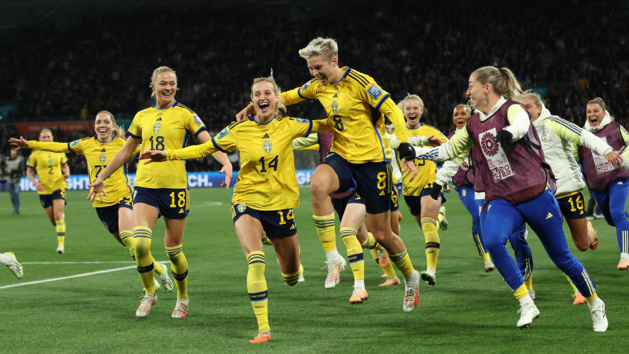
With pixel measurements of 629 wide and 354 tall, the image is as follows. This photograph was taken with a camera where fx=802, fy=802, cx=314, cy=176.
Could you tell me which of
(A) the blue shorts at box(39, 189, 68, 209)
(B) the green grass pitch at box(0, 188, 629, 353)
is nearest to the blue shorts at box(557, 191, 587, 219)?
(B) the green grass pitch at box(0, 188, 629, 353)

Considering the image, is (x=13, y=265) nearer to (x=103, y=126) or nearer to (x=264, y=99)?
(x=103, y=126)

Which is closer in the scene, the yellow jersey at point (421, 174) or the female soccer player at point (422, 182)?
the female soccer player at point (422, 182)

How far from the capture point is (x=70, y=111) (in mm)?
43719

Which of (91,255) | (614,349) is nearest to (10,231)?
(91,255)

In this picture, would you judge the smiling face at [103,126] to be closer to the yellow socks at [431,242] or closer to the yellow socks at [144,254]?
the yellow socks at [144,254]

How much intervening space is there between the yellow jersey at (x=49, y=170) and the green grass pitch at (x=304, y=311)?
3.55m

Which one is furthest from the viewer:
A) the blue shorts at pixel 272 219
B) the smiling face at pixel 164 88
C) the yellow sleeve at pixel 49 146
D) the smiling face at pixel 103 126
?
the smiling face at pixel 103 126

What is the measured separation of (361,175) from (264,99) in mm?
1417

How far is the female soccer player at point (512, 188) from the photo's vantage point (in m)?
6.38

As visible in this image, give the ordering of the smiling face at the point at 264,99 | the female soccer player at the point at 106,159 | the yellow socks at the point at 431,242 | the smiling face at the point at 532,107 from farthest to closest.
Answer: the female soccer player at the point at 106,159
the yellow socks at the point at 431,242
the smiling face at the point at 532,107
the smiling face at the point at 264,99

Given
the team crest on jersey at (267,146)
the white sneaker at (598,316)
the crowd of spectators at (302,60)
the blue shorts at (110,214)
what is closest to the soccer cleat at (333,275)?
the team crest on jersey at (267,146)

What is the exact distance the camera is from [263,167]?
6.98 m

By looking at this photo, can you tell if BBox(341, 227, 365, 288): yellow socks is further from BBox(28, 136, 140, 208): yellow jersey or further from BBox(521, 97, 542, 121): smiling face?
BBox(28, 136, 140, 208): yellow jersey

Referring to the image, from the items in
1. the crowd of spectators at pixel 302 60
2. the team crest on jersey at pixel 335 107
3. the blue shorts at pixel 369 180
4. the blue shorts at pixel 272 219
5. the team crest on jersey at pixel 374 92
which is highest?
the crowd of spectators at pixel 302 60
